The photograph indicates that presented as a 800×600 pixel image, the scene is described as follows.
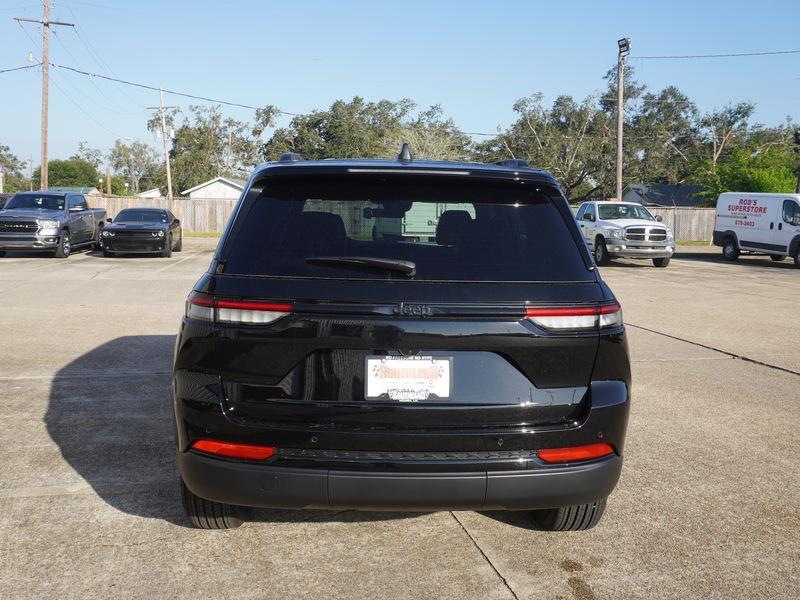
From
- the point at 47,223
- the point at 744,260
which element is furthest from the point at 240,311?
the point at 744,260

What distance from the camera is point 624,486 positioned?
4344 mm

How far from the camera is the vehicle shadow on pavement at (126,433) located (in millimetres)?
3879

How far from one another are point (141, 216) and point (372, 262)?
71.0 ft

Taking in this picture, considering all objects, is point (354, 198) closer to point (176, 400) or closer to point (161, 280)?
point (176, 400)

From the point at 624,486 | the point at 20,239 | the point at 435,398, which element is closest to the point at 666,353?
the point at 624,486

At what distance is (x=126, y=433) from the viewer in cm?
515

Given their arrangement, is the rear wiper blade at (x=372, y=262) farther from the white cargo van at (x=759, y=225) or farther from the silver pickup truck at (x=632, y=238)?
the white cargo van at (x=759, y=225)

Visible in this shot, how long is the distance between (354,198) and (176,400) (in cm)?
A: 110

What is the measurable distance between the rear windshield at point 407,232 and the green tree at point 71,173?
119879 mm

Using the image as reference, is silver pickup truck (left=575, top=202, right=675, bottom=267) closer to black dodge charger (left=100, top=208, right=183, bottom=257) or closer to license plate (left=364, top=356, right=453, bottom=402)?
black dodge charger (left=100, top=208, right=183, bottom=257)

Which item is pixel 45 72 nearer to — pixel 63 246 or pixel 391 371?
pixel 63 246

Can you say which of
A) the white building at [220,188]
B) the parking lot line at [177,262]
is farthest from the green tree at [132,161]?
the parking lot line at [177,262]

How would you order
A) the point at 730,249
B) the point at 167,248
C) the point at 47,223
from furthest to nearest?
the point at 730,249 < the point at 167,248 < the point at 47,223

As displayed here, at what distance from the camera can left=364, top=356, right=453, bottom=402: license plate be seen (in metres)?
2.91
